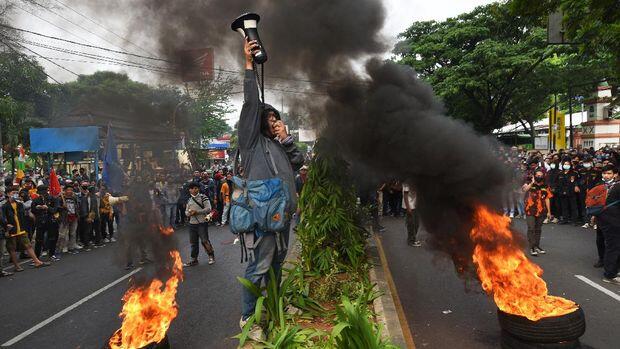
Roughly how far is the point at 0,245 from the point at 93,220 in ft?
9.74

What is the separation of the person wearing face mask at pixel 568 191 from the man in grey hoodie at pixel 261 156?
9888 mm

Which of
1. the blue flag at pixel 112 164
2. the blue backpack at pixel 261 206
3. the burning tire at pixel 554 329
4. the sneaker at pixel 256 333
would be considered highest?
the blue flag at pixel 112 164

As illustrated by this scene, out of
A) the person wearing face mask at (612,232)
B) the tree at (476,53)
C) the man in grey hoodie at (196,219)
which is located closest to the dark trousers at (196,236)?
the man in grey hoodie at (196,219)

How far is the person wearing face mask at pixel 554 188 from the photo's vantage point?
11930 millimetres

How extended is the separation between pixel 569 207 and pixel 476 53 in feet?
33.0

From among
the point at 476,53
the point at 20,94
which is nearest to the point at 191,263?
the point at 20,94

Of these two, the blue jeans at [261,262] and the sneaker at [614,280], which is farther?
the sneaker at [614,280]

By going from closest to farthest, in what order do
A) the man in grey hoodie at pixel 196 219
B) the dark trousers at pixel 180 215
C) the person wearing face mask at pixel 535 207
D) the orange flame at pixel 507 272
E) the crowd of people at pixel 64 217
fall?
1. the orange flame at pixel 507 272
2. the person wearing face mask at pixel 535 207
3. the man in grey hoodie at pixel 196 219
4. the crowd of people at pixel 64 217
5. the dark trousers at pixel 180 215

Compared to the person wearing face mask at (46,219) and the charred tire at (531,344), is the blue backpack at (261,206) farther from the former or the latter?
the person wearing face mask at (46,219)

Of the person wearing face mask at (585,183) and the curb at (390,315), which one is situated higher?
the person wearing face mask at (585,183)

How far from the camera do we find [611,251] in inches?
251

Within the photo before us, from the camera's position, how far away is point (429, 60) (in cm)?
2139

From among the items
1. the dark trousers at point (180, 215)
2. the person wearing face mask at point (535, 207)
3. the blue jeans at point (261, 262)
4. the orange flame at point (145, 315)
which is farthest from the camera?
the dark trousers at point (180, 215)

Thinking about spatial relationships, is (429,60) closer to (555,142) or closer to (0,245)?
(555,142)
